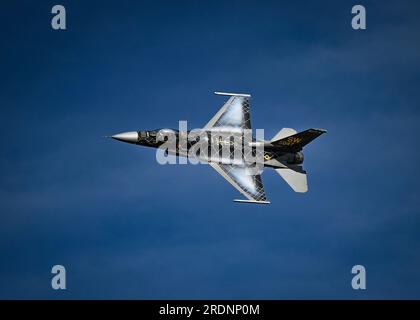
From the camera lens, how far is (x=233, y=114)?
97.9 m

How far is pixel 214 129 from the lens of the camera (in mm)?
96375

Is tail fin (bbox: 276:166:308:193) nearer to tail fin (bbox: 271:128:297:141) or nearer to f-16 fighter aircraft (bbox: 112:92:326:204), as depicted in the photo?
f-16 fighter aircraft (bbox: 112:92:326:204)

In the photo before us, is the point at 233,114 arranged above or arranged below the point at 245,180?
above

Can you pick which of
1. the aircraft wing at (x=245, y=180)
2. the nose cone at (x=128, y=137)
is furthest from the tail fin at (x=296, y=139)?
the nose cone at (x=128, y=137)

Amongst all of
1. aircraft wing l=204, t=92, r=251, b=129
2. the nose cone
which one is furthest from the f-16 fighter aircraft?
aircraft wing l=204, t=92, r=251, b=129

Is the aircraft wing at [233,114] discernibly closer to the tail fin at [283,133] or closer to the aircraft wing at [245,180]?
the tail fin at [283,133]

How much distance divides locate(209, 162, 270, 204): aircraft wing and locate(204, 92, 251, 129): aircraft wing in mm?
5439

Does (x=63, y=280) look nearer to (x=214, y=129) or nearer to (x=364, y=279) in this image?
(x=214, y=129)

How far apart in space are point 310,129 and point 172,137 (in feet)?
49.9

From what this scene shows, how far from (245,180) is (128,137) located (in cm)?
1356

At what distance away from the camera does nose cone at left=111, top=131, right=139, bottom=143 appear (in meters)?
93.2

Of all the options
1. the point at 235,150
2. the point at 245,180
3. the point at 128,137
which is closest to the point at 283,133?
the point at 235,150

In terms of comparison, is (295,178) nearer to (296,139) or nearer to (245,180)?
(296,139)

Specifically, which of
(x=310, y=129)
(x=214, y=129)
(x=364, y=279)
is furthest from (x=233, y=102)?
(x=364, y=279)
